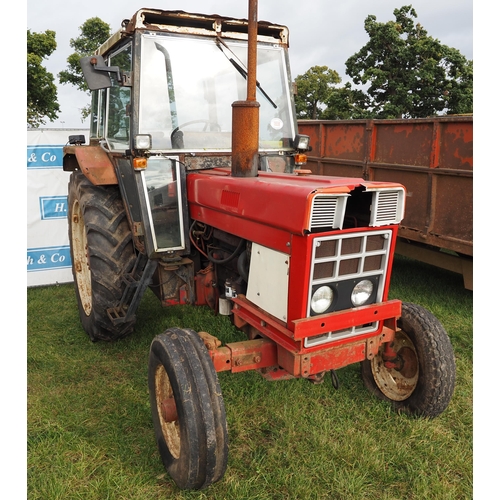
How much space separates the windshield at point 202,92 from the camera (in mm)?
3172

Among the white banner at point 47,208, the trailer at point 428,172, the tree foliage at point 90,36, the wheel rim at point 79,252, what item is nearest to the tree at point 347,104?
the tree foliage at point 90,36

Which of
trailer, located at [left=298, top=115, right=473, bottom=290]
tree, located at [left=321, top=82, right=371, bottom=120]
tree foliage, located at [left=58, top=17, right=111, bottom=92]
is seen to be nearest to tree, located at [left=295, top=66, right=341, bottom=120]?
tree, located at [left=321, top=82, right=371, bottom=120]

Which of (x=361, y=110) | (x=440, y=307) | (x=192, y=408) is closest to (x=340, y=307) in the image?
(x=192, y=408)

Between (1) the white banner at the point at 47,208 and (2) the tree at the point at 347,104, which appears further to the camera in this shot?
(2) the tree at the point at 347,104

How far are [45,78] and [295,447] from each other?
17.5 meters

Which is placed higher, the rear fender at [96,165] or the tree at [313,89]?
the tree at [313,89]

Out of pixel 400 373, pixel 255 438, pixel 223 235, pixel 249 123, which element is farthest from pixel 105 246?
pixel 400 373

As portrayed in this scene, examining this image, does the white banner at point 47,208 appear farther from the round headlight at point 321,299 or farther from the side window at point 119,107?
the round headlight at point 321,299

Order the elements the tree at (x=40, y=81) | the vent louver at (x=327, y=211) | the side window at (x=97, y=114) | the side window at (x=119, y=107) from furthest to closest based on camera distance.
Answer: the tree at (x=40, y=81) < the side window at (x=97, y=114) < the side window at (x=119, y=107) < the vent louver at (x=327, y=211)

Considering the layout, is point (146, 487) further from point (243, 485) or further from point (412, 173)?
point (412, 173)

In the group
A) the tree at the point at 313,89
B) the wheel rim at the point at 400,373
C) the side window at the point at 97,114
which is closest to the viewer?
the wheel rim at the point at 400,373

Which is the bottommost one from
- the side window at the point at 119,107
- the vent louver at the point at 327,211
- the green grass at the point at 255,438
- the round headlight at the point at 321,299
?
the green grass at the point at 255,438

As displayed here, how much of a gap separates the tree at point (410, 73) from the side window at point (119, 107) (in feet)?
54.8

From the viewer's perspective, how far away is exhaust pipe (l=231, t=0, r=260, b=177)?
269 centimetres
